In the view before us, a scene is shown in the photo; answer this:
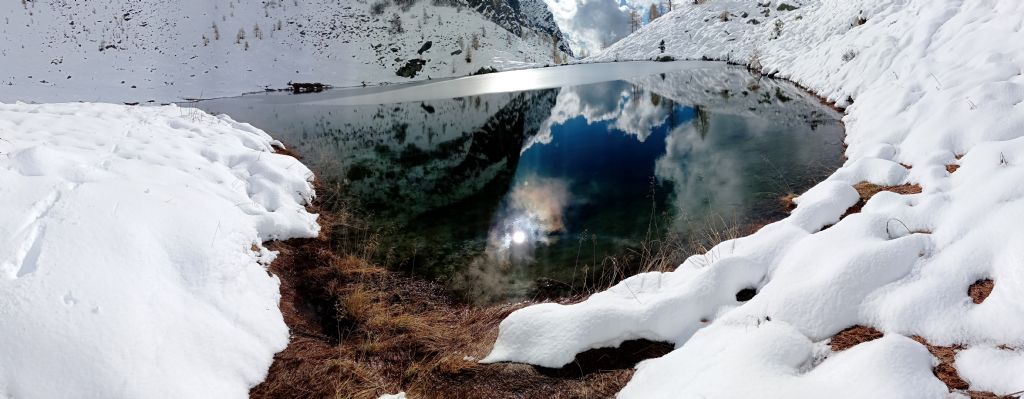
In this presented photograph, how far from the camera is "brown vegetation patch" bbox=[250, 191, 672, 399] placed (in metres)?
4.58

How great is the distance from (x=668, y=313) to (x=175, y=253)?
19.4 ft

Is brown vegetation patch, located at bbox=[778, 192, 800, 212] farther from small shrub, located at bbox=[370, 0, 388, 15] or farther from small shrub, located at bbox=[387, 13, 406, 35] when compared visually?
small shrub, located at bbox=[370, 0, 388, 15]

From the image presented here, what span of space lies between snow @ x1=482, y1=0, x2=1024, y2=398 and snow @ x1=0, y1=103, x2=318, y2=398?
297 cm

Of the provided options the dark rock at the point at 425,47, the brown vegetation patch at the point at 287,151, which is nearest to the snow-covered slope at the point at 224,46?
the dark rock at the point at 425,47

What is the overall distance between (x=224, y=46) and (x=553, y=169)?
144ft

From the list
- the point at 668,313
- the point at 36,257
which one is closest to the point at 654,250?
the point at 668,313

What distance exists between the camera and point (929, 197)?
5578 millimetres

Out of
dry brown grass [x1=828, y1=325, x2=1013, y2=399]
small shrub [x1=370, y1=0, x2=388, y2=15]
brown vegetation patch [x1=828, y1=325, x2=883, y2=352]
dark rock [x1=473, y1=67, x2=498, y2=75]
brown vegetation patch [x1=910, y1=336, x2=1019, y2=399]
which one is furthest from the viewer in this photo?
small shrub [x1=370, y1=0, x2=388, y2=15]

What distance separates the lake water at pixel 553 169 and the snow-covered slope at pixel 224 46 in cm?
1682

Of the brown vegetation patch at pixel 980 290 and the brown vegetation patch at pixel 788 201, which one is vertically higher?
the brown vegetation patch at pixel 980 290

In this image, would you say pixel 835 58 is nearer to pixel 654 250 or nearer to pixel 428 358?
pixel 654 250

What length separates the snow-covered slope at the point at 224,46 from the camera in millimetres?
37688

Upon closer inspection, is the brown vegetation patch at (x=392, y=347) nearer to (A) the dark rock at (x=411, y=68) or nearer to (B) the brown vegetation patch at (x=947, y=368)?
(B) the brown vegetation patch at (x=947, y=368)

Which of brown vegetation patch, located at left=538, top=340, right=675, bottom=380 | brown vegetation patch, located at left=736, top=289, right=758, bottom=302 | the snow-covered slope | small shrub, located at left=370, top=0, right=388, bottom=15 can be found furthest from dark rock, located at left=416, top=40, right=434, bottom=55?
brown vegetation patch, located at left=538, top=340, right=675, bottom=380
